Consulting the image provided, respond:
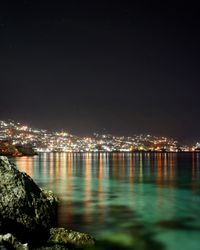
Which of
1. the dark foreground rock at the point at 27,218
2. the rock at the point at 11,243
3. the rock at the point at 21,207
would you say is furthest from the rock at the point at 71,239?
the rock at the point at 11,243

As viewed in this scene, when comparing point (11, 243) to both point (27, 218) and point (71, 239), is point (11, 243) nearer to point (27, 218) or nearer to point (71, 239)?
point (71, 239)

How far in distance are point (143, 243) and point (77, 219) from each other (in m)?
5.08

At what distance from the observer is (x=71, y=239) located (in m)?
12.6

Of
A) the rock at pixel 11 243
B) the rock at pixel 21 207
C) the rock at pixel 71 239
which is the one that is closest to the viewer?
the rock at pixel 11 243

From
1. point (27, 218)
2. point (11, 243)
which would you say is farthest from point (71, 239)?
point (11, 243)

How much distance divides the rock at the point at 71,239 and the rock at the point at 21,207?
0.73m

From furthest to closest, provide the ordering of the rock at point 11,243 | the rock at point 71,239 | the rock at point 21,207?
the rock at point 21,207 < the rock at point 71,239 < the rock at point 11,243

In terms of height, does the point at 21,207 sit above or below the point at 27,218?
above

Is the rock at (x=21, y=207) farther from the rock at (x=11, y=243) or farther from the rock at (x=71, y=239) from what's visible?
the rock at (x=11, y=243)

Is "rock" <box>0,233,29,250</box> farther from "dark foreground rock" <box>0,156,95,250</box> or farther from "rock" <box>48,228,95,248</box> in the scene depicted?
"rock" <box>48,228,95,248</box>

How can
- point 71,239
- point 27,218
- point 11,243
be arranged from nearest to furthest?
point 11,243
point 71,239
point 27,218

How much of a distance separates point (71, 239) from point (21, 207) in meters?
2.14

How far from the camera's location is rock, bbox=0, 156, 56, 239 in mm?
12961

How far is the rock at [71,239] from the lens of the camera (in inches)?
492
